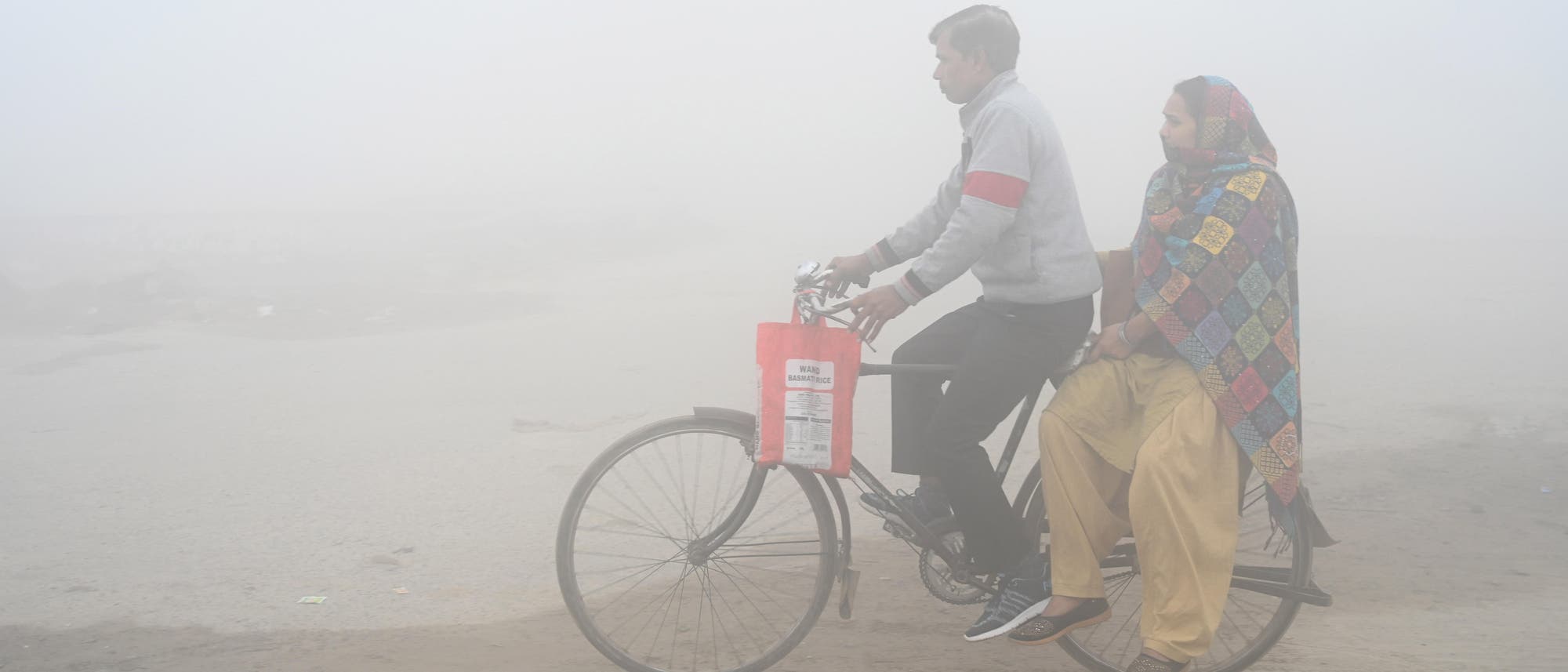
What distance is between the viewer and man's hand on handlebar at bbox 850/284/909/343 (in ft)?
9.39

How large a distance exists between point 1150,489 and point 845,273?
0.93m

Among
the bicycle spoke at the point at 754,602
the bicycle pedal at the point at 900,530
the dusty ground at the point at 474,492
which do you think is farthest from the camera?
the dusty ground at the point at 474,492

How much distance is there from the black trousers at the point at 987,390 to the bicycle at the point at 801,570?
0.09 meters

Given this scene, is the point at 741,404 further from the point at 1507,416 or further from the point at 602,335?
the point at 1507,416

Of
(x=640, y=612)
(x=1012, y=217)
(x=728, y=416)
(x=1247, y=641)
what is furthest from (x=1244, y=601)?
(x=640, y=612)

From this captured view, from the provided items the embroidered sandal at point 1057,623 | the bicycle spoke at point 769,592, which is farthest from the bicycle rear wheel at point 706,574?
the embroidered sandal at point 1057,623

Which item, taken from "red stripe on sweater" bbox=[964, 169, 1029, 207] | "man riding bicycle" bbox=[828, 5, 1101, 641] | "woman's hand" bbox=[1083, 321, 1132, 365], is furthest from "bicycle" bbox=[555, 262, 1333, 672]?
"red stripe on sweater" bbox=[964, 169, 1029, 207]

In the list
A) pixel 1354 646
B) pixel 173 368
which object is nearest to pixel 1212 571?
pixel 1354 646

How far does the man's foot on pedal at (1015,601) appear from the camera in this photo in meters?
2.94

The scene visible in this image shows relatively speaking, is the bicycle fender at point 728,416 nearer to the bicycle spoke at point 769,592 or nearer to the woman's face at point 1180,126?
the bicycle spoke at point 769,592

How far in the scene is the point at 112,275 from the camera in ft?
33.5

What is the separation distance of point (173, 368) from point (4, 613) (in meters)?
3.95

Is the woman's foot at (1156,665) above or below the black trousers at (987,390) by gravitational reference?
below

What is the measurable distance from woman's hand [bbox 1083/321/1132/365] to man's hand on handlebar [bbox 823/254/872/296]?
23.8 inches
